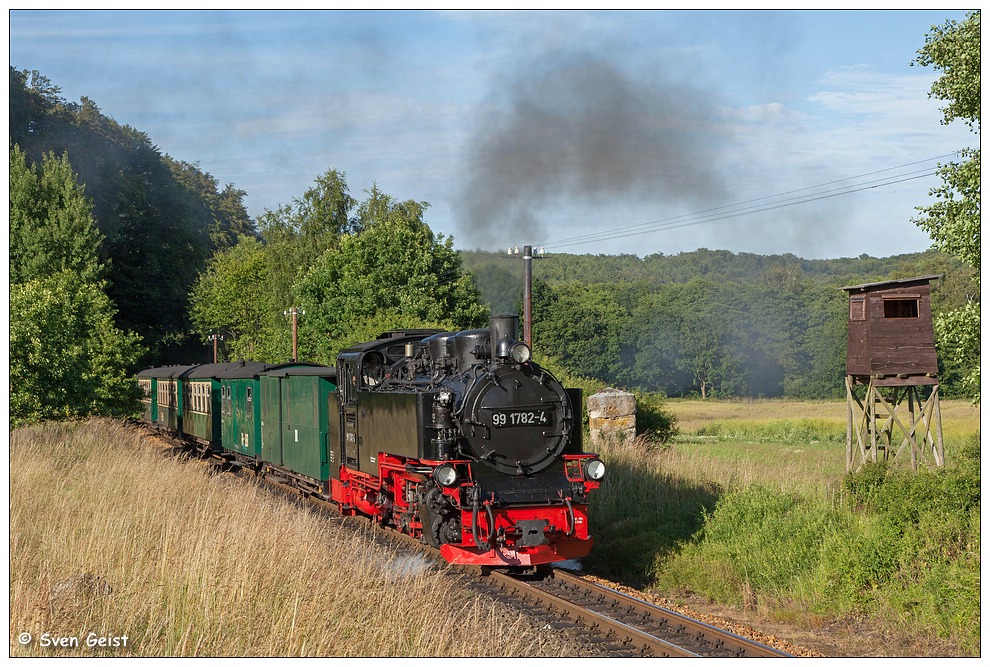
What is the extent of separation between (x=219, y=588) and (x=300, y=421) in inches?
371

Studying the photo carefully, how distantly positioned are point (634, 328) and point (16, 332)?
50.6 metres

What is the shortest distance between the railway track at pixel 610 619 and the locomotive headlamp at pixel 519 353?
8.62 feet

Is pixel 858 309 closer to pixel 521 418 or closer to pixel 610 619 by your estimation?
pixel 521 418

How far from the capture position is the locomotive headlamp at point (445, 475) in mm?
10539

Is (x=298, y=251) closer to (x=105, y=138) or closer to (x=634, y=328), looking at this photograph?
(x=105, y=138)

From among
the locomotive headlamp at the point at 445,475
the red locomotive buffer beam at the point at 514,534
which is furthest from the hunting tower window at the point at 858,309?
the locomotive headlamp at the point at 445,475

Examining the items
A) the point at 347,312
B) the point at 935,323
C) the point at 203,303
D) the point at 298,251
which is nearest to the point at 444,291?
the point at 347,312

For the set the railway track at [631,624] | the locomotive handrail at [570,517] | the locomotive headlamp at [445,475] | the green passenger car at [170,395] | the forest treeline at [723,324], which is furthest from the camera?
the forest treeline at [723,324]

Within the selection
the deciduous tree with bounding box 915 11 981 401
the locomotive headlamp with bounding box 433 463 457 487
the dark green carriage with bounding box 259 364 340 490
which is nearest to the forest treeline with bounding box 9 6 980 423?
the deciduous tree with bounding box 915 11 981 401

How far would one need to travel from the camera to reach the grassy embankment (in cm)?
1009

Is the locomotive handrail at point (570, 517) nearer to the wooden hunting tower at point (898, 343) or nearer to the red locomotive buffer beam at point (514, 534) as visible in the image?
the red locomotive buffer beam at point (514, 534)

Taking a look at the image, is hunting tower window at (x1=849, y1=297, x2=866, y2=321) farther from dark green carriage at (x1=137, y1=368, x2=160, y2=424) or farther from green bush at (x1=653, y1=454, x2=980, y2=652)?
dark green carriage at (x1=137, y1=368, x2=160, y2=424)

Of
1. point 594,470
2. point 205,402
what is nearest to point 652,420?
point 205,402

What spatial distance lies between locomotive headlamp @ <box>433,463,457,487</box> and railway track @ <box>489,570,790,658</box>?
145 cm
